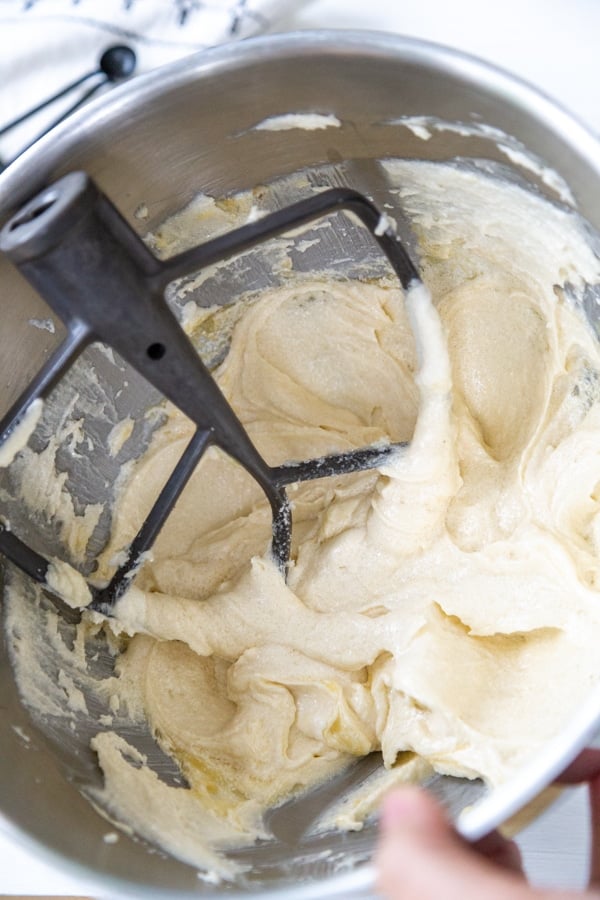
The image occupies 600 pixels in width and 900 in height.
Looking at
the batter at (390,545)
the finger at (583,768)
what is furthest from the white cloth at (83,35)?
the finger at (583,768)

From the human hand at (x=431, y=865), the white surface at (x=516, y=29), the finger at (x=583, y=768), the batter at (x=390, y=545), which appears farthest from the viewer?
the white surface at (x=516, y=29)

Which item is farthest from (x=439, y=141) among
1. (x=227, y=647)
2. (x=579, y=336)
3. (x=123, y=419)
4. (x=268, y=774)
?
(x=268, y=774)

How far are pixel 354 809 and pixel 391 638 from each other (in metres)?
0.21

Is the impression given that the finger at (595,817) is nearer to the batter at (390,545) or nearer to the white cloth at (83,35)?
the batter at (390,545)

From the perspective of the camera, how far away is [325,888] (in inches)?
28.5

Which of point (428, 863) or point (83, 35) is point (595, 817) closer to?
point (428, 863)

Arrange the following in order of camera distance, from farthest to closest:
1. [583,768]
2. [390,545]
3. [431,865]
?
[390,545]
[583,768]
[431,865]

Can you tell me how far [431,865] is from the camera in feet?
1.99

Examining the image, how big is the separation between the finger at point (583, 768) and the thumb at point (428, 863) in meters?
0.24

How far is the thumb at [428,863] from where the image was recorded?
59 cm

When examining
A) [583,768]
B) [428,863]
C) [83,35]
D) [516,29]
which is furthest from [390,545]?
[83,35]

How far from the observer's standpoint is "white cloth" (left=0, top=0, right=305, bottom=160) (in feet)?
3.87

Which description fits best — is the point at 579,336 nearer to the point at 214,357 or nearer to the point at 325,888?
the point at 214,357

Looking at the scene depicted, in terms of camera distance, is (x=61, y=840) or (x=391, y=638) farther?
(x=391, y=638)
